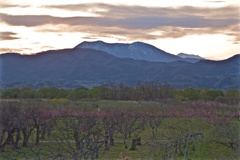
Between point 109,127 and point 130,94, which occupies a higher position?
point 130,94

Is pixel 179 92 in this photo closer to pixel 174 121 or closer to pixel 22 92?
pixel 22 92

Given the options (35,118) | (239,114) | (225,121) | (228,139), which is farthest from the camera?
(239,114)

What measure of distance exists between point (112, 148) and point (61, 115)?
691 centimetres

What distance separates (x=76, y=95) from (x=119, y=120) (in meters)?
64.4

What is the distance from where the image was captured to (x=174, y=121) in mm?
42688

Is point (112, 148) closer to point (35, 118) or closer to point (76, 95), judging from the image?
point (35, 118)

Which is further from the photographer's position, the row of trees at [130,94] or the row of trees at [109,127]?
the row of trees at [130,94]

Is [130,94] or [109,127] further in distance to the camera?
[130,94]

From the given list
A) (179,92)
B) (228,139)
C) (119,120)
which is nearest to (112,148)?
(119,120)

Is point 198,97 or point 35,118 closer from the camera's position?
point 35,118

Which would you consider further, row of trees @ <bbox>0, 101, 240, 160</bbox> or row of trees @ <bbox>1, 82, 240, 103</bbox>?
row of trees @ <bbox>1, 82, 240, 103</bbox>

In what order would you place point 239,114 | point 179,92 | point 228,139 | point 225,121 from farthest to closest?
1. point 179,92
2. point 239,114
3. point 225,121
4. point 228,139

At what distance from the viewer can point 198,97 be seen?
99000mm

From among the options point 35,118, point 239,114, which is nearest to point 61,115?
point 35,118
